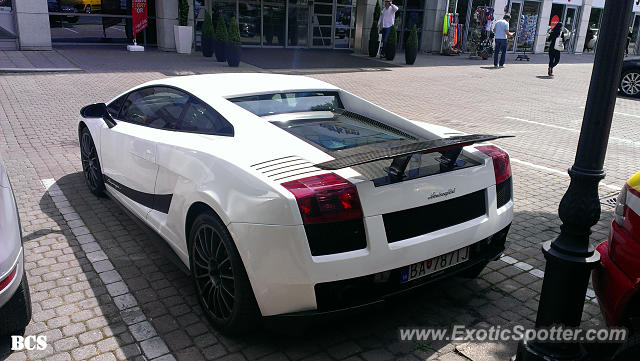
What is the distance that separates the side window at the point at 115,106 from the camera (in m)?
4.95

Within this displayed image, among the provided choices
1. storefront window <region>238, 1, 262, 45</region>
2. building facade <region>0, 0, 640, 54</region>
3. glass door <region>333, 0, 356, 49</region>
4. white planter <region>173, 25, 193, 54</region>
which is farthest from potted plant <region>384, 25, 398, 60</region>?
white planter <region>173, 25, 193, 54</region>

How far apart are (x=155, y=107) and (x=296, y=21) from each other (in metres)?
20.6

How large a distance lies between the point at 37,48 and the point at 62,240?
15334 millimetres

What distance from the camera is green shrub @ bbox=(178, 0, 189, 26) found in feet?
60.8

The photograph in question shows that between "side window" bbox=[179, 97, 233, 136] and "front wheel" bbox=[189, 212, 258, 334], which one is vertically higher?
"side window" bbox=[179, 97, 233, 136]

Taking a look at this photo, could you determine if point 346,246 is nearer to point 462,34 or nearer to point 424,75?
point 424,75

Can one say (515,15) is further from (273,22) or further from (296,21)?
(273,22)

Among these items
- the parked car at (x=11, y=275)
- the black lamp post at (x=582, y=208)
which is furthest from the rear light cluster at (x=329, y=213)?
the parked car at (x=11, y=275)

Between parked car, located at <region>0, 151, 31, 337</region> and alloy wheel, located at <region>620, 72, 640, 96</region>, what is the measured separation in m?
16.6

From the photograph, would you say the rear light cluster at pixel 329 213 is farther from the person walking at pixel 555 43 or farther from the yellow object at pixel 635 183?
the person walking at pixel 555 43

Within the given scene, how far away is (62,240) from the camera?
177 inches

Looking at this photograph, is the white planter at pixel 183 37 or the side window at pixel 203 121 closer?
the side window at pixel 203 121

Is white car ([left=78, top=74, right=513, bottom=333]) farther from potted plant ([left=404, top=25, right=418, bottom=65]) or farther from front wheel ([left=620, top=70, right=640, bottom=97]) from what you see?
potted plant ([left=404, top=25, right=418, bottom=65])

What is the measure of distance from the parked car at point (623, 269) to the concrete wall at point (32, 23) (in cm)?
1846
